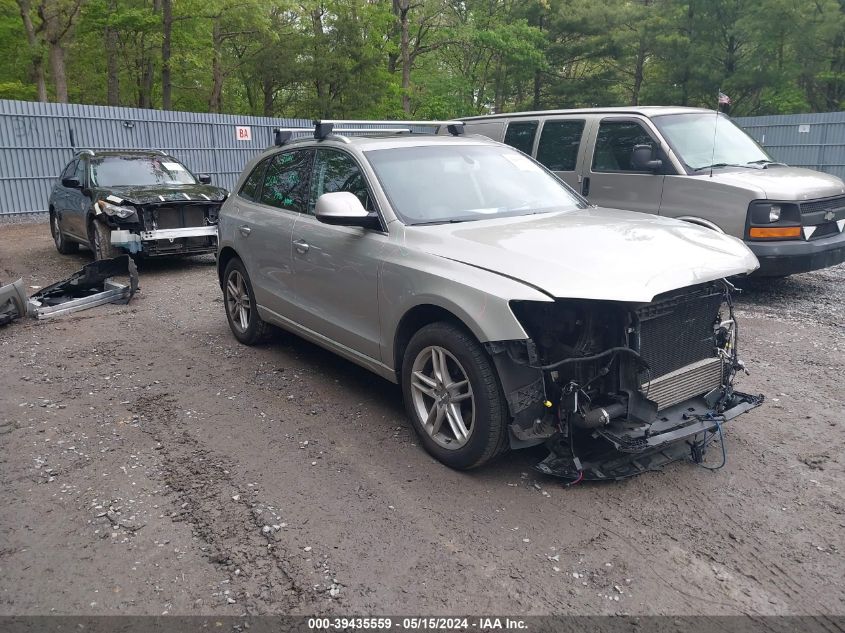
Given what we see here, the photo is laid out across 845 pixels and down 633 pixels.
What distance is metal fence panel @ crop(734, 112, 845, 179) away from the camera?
17484 millimetres

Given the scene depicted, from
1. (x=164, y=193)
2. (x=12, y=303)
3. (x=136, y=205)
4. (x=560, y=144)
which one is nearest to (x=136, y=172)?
(x=164, y=193)

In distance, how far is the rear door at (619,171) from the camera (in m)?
7.88

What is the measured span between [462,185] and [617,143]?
407 cm

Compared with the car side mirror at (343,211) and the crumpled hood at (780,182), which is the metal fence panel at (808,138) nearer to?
the crumpled hood at (780,182)

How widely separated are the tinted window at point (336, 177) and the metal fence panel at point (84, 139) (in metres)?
14.3

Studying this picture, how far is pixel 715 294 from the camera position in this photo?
3971 mm

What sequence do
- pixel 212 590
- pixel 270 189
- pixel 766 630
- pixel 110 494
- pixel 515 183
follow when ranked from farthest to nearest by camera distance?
pixel 270 189 < pixel 515 183 < pixel 110 494 < pixel 212 590 < pixel 766 630

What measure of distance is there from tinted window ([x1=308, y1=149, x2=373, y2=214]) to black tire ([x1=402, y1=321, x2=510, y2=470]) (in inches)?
46.1

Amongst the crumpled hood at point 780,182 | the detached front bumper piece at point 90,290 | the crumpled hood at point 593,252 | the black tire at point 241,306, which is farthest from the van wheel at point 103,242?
the crumpled hood at point 780,182

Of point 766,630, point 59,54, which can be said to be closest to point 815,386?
point 766,630

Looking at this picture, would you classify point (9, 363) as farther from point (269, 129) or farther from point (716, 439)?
point (269, 129)

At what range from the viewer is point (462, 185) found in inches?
193

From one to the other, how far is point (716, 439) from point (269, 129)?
19631 millimetres

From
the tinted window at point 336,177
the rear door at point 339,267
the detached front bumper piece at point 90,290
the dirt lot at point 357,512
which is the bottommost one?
the dirt lot at point 357,512
